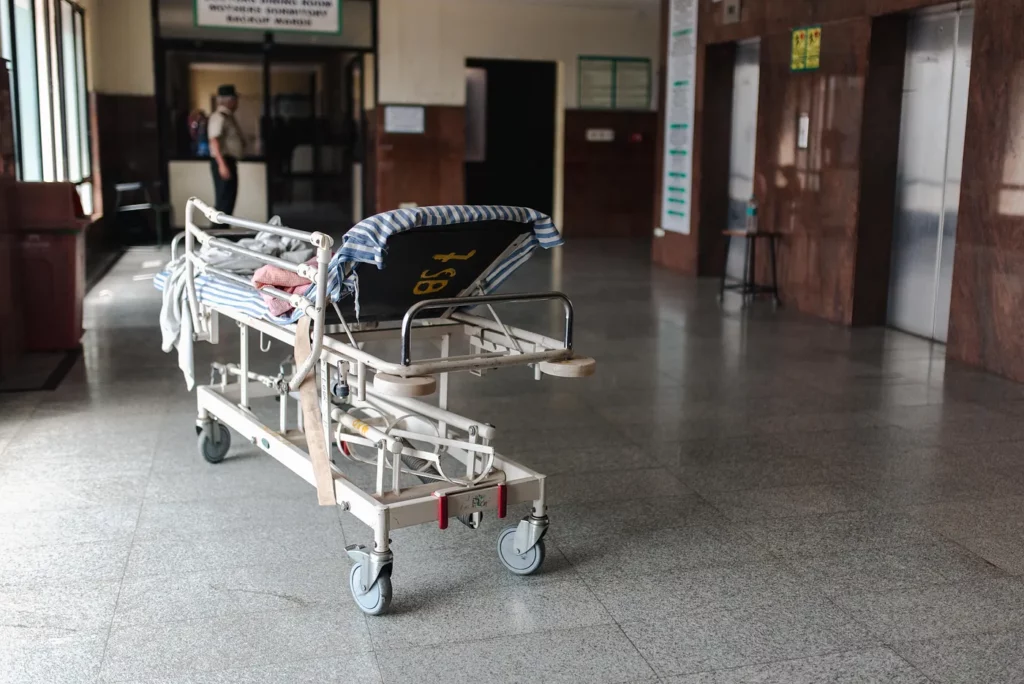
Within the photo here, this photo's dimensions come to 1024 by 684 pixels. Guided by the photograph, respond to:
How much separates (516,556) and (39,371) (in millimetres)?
3475

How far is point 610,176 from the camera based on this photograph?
13.3m

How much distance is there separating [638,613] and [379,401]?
3.94 feet

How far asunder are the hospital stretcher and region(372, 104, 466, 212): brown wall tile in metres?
9.03

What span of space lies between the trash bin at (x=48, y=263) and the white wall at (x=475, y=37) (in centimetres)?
684

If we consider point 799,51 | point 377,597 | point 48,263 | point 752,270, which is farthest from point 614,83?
point 377,597

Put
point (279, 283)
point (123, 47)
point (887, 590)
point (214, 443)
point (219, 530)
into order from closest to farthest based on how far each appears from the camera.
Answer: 1. point (887, 590)
2. point (279, 283)
3. point (219, 530)
4. point (214, 443)
5. point (123, 47)

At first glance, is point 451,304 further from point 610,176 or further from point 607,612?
point 610,176

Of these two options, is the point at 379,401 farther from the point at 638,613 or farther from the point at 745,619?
the point at 745,619

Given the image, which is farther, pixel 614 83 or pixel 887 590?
pixel 614 83

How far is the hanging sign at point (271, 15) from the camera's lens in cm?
1150

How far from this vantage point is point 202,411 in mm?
4117

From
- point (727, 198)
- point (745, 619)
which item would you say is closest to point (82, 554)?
point (745, 619)

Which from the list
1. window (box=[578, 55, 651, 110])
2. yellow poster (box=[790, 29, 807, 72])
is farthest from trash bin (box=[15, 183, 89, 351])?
window (box=[578, 55, 651, 110])

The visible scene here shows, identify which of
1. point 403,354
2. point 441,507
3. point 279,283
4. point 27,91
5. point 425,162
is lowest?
point 441,507
